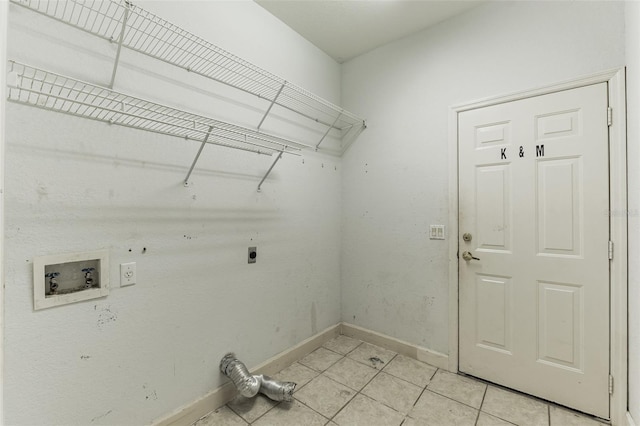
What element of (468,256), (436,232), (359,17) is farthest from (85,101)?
(468,256)

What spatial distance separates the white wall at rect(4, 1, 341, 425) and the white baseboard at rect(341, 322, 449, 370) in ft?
2.12

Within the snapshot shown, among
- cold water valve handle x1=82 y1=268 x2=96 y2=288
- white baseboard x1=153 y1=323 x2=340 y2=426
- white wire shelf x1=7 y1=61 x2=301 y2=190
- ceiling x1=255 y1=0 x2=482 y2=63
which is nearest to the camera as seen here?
white wire shelf x1=7 y1=61 x2=301 y2=190

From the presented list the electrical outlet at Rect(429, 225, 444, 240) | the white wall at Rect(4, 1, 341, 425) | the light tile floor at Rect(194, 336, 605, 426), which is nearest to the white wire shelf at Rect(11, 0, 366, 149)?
the white wall at Rect(4, 1, 341, 425)

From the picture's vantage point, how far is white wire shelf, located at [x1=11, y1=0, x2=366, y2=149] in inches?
48.6

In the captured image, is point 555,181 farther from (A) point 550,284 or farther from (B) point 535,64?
(B) point 535,64

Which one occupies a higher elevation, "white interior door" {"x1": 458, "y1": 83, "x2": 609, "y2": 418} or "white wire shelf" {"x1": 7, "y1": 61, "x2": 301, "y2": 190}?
"white wire shelf" {"x1": 7, "y1": 61, "x2": 301, "y2": 190}

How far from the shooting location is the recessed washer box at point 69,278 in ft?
3.91

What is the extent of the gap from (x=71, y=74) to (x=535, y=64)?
103 inches

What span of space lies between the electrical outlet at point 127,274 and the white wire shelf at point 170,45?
91cm

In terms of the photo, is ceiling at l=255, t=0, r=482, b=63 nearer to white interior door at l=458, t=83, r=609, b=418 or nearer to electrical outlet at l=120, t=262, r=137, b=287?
white interior door at l=458, t=83, r=609, b=418

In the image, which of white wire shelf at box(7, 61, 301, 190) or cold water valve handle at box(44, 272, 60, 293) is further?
cold water valve handle at box(44, 272, 60, 293)

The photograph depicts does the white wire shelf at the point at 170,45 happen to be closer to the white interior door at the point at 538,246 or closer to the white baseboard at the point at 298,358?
A: the white interior door at the point at 538,246

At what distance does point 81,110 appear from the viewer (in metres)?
1.30

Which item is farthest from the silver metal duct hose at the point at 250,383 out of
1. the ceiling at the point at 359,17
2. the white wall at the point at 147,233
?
the ceiling at the point at 359,17
